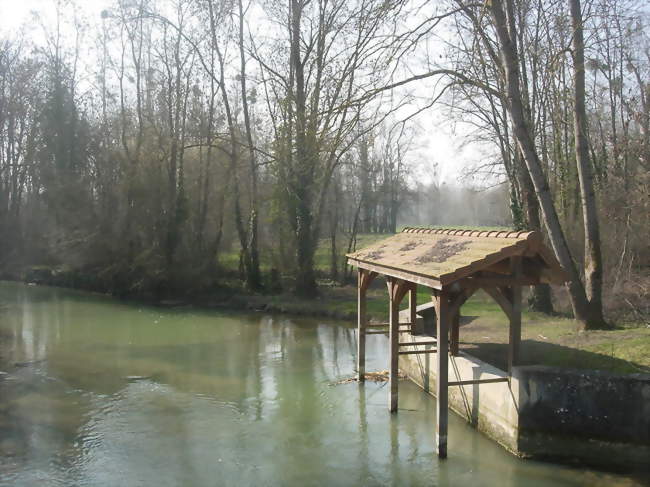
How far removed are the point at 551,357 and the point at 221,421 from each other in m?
5.20

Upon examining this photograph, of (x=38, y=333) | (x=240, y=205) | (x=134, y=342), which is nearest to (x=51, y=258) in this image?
(x=240, y=205)

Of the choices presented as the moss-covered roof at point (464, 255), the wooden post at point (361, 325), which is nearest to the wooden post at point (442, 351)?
the moss-covered roof at point (464, 255)

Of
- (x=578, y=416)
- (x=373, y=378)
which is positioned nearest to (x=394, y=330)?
(x=373, y=378)

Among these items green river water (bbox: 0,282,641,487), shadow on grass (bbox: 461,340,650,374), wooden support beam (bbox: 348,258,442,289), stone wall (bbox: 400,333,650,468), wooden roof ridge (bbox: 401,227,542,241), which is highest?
wooden roof ridge (bbox: 401,227,542,241)

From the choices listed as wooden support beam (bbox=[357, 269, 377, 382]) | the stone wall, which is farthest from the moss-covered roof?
wooden support beam (bbox=[357, 269, 377, 382])

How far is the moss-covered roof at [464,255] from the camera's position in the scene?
713cm

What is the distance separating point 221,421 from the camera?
382 inches

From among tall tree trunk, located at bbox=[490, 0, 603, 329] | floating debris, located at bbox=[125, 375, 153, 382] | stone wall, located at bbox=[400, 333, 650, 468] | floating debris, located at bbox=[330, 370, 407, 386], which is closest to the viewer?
stone wall, located at bbox=[400, 333, 650, 468]

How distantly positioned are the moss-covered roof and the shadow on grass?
5.93 ft

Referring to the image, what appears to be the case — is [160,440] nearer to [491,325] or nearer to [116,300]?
[491,325]

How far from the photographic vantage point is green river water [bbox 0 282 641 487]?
7500 millimetres

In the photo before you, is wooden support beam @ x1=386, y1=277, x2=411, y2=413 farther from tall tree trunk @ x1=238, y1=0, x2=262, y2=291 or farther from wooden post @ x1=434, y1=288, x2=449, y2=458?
tall tree trunk @ x1=238, y1=0, x2=262, y2=291

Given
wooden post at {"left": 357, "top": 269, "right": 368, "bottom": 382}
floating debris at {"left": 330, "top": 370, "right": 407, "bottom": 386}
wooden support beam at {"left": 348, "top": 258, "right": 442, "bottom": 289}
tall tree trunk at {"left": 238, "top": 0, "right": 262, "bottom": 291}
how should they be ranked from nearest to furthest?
wooden support beam at {"left": 348, "top": 258, "right": 442, "bottom": 289} < wooden post at {"left": 357, "top": 269, "right": 368, "bottom": 382} < floating debris at {"left": 330, "top": 370, "right": 407, "bottom": 386} < tall tree trunk at {"left": 238, "top": 0, "right": 262, "bottom": 291}

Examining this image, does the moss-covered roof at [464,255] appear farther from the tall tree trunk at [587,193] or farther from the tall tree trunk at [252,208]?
the tall tree trunk at [252,208]
